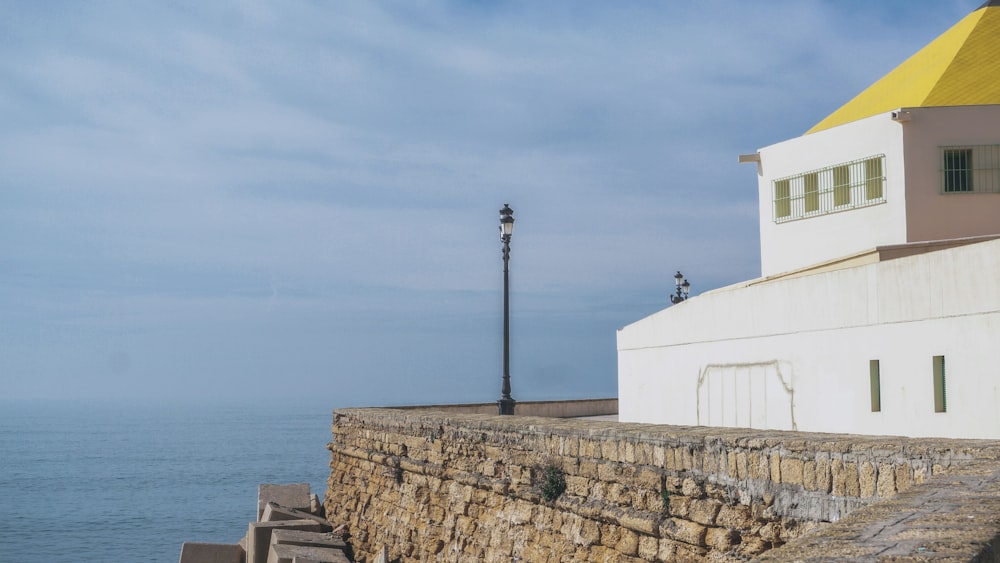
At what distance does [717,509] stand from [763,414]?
862cm

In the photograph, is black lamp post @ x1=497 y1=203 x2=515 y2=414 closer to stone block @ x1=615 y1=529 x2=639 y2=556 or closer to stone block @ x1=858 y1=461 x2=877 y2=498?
stone block @ x1=615 y1=529 x2=639 y2=556

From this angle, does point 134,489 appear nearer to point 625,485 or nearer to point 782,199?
point 782,199

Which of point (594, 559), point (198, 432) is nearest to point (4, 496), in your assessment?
point (594, 559)

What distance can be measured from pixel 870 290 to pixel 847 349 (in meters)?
0.89

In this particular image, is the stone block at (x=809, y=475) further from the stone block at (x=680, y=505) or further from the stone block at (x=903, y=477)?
the stone block at (x=680, y=505)

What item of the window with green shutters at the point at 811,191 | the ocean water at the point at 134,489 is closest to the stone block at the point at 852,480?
the window with green shutters at the point at 811,191

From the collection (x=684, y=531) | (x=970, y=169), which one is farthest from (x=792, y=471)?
(x=970, y=169)

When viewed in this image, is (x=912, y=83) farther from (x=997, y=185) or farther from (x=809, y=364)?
(x=809, y=364)

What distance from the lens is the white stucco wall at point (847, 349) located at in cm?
1168

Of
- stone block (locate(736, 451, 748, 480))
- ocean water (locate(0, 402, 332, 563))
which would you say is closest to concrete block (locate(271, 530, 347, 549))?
stone block (locate(736, 451, 748, 480))

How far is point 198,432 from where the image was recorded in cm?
14800

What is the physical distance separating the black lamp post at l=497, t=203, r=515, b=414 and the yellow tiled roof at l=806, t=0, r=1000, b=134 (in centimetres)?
649

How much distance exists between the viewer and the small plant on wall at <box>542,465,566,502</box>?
9.88 m

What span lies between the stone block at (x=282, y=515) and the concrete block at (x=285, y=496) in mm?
711
